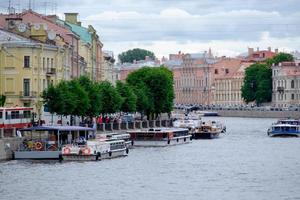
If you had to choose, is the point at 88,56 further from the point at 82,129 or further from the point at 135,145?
the point at 82,129

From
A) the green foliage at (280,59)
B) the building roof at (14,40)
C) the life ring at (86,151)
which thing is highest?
the green foliage at (280,59)

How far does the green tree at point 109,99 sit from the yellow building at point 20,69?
4782 millimetres

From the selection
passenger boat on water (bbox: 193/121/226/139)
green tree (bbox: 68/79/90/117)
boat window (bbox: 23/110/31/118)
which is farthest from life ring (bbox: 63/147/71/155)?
passenger boat on water (bbox: 193/121/226/139)

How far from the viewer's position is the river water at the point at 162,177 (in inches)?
1588

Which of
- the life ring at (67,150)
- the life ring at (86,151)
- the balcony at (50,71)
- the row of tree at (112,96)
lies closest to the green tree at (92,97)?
the row of tree at (112,96)

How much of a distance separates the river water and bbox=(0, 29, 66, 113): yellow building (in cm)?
778

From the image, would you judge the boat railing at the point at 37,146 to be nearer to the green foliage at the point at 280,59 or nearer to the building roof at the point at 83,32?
the building roof at the point at 83,32

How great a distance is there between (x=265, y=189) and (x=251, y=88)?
4602 inches

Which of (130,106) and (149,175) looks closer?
(149,175)

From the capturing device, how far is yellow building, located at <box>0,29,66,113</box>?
6544 centimetres

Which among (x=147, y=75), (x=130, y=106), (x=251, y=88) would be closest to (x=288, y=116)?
(x=251, y=88)

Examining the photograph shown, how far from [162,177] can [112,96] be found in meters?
24.7

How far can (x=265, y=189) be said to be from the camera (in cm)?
4216

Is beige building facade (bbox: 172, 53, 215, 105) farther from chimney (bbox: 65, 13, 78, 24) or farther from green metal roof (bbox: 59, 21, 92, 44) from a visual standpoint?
green metal roof (bbox: 59, 21, 92, 44)
